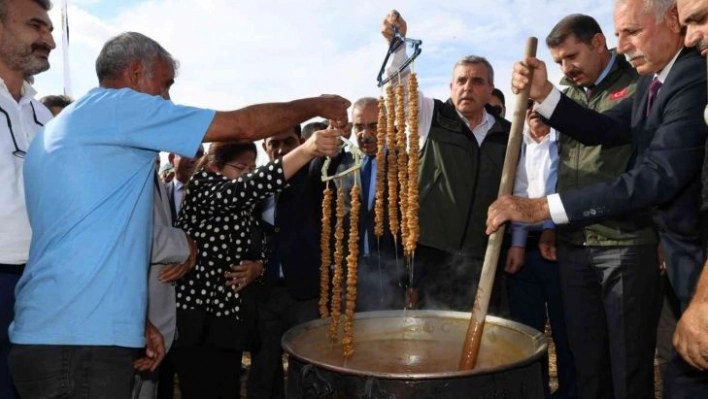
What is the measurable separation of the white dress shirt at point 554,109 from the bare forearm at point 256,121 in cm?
144

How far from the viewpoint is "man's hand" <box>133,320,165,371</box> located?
3.07 meters

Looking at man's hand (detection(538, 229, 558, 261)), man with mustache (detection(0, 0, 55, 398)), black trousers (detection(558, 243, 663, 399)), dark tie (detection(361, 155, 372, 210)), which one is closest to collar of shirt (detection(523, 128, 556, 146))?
man's hand (detection(538, 229, 558, 261))

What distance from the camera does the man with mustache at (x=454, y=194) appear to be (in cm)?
469

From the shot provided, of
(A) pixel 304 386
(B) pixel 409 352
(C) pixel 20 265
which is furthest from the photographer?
(B) pixel 409 352

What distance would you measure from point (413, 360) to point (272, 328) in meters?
1.91

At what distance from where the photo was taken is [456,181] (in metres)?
4.72

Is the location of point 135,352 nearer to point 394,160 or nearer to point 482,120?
point 394,160

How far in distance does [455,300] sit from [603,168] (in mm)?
1586

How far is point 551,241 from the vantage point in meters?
5.03

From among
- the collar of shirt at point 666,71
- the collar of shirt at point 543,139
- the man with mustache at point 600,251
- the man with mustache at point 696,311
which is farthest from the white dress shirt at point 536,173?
the man with mustache at point 696,311

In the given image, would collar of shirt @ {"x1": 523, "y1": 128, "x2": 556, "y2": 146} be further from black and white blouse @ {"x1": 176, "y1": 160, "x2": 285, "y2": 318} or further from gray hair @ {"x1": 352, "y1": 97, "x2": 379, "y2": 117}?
black and white blouse @ {"x1": 176, "y1": 160, "x2": 285, "y2": 318}

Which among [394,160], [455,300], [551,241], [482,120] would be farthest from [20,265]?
[551,241]

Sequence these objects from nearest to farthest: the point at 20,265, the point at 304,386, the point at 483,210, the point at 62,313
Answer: the point at 62,313
the point at 304,386
the point at 20,265
the point at 483,210

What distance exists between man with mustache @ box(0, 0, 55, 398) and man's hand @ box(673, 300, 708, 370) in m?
3.06
